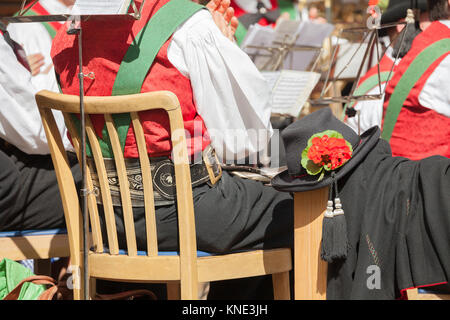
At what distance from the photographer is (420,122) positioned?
87.5 inches

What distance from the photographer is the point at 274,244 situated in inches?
72.2

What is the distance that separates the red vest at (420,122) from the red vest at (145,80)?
0.89 metres

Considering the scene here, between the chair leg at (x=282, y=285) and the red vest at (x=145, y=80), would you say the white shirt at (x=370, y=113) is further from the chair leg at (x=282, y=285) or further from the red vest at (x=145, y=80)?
the red vest at (x=145, y=80)

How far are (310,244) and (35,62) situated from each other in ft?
5.56

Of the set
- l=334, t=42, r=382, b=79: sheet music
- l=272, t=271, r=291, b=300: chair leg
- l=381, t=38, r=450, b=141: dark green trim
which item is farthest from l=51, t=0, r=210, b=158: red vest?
l=334, t=42, r=382, b=79: sheet music

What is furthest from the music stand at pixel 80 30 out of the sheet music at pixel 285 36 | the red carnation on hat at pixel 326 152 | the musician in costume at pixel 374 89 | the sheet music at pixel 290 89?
the sheet music at pixel 285 36

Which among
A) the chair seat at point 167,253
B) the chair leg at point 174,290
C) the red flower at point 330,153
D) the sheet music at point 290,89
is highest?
the sheet music at point 290,89

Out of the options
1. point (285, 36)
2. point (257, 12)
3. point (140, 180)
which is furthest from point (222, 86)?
point (257, 12)

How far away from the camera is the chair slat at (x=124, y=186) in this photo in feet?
5.29

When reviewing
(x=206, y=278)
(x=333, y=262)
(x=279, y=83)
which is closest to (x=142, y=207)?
(x=206, y=278)

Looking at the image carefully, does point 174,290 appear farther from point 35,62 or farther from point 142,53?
point 35,62

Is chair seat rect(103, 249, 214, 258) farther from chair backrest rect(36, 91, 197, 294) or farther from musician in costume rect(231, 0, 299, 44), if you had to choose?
musician in costume rect(231, 0, 299, 44)

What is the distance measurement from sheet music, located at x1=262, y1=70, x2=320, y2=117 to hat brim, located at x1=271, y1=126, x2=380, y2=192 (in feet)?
3.20
